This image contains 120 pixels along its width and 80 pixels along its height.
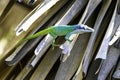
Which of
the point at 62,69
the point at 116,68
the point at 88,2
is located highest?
the point at 88,2

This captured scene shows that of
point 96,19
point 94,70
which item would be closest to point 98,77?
point 94,70

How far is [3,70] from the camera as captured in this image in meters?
1.24

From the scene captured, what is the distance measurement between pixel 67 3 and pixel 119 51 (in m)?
0.29

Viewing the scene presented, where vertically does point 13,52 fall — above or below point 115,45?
above

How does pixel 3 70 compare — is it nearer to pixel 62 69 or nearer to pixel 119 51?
pixel 62 69

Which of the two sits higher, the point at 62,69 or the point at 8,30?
the point at 8,30

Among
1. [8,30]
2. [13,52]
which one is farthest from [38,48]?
[8,30]

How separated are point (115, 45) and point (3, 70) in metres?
0.46

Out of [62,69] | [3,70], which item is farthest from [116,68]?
[3,70]

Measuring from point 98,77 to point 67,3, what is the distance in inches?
13.2

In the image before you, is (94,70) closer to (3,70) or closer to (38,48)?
(38,48)

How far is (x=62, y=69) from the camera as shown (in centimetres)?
120

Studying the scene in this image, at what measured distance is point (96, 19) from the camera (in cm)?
126

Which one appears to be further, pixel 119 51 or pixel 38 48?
pixel 119 51
